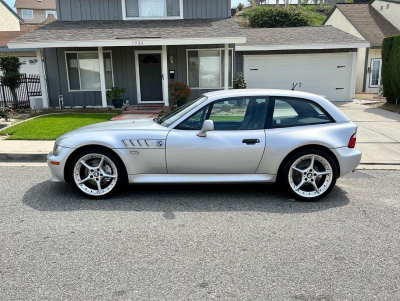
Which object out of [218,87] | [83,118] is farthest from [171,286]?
[218,87]

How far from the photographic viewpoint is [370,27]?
21.6 m

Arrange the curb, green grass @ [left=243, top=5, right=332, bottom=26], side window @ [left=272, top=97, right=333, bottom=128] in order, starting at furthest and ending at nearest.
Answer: green grass @ [left=243, top=5, right=332, bottom=26] < the curb < side window @ [left=272, top=97, right=333, bottom=128]

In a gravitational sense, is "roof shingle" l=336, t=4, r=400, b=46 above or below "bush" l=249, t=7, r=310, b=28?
below

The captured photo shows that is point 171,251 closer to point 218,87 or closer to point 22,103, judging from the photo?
point 218,87

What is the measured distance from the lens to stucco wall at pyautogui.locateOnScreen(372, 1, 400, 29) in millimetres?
21655

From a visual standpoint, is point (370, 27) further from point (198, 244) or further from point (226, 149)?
point (198, 244)

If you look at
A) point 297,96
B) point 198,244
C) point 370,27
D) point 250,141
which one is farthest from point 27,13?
point 198,244

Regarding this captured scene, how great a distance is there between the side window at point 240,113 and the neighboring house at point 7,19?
34097 millimetres

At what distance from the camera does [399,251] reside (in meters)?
3.45

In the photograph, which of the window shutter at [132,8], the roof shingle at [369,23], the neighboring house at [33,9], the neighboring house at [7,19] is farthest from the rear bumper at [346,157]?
the neighboring house at [33,9]

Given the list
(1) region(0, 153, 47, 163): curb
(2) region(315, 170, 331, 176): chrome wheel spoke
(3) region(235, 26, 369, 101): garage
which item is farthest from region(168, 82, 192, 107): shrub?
(2) region(315, 170, 331, 176): chrome wheel spoke

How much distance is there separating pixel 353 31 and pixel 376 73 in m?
3.39

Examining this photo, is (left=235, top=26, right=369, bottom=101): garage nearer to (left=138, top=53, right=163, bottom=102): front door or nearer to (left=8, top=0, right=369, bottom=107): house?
(left=8, top=0, right=369, bottom=107): house

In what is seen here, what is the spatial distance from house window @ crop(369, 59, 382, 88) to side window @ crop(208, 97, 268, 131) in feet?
61.3
